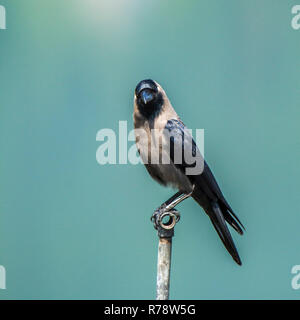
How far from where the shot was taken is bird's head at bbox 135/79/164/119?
152 cm

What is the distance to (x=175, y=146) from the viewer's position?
1.54 m

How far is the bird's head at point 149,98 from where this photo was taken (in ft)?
4.99

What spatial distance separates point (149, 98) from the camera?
5.00 feet

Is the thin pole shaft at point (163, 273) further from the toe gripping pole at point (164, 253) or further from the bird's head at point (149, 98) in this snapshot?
the bird's head at point (149, 98)

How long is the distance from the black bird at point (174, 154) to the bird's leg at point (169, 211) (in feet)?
0.12

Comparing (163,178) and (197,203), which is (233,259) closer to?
(197,203)

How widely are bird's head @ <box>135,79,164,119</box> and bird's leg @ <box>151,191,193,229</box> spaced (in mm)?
312

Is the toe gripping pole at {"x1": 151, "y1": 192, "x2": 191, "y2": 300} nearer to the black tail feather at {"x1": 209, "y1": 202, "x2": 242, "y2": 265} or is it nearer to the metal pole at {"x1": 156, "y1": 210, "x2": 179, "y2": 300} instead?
the metal pole at {"x1": 156, "y1": 210, "x2": 179, "y2": 300}

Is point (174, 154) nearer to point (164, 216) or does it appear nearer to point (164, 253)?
point (164, 216)

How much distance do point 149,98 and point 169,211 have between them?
0.40 meters

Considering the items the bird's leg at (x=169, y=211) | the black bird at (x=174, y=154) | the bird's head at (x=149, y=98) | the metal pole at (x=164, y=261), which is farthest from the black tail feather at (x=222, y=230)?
the bird's head at (x=149, y=98)

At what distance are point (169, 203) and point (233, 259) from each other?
301 mm

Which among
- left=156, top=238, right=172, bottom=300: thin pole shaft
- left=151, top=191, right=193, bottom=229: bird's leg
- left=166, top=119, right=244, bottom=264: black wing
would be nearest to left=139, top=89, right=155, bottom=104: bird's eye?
left=166, top=119, right=244, bottom=264: black wing
